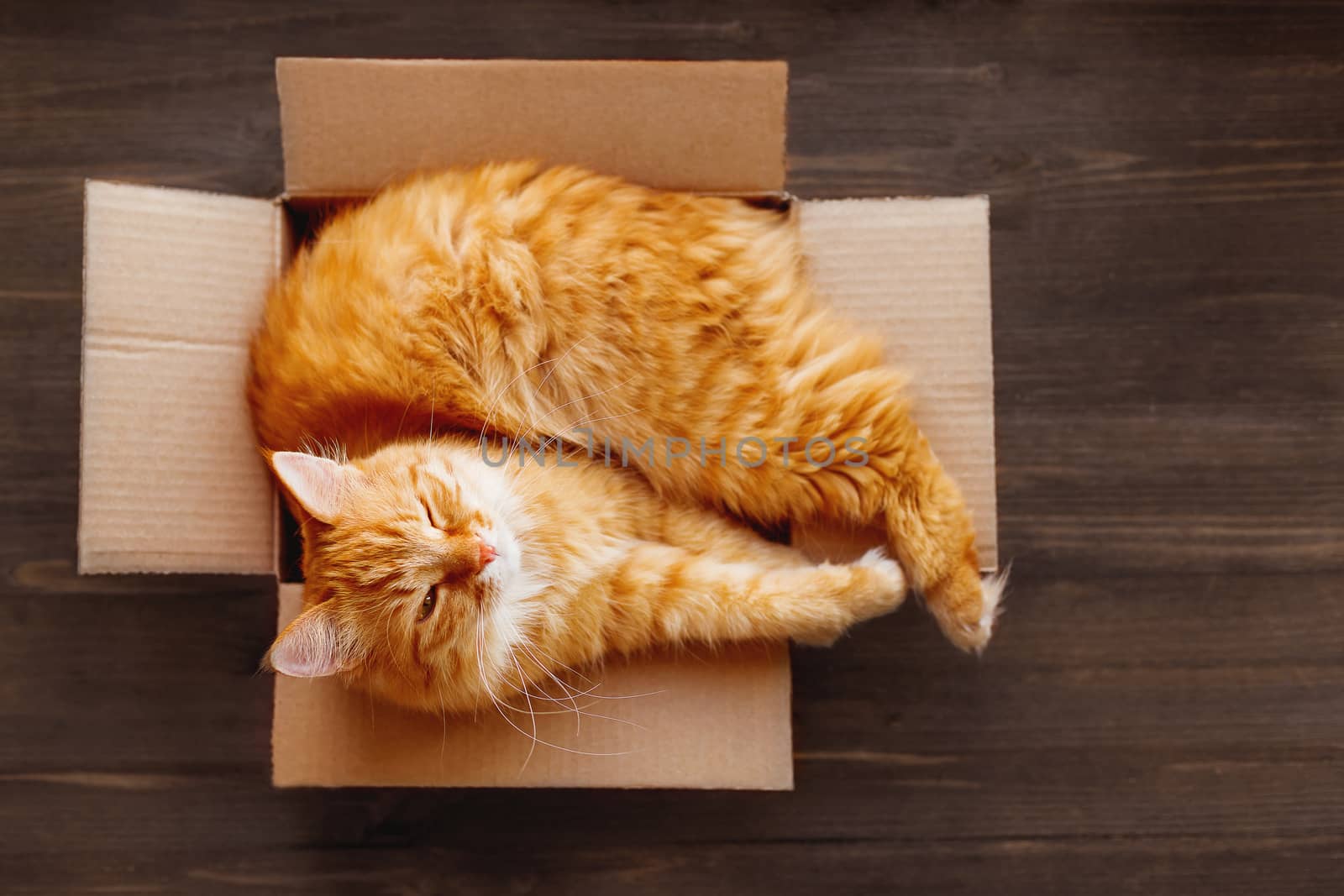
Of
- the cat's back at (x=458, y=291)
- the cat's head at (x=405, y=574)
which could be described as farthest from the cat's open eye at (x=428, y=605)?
the cat's back at (x=458, y=291)

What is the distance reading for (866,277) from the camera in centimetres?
124

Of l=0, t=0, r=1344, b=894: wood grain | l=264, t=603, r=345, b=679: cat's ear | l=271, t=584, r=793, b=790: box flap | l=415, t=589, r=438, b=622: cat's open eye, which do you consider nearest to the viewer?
l=264, t=603, r=345, b=679: cat's ear

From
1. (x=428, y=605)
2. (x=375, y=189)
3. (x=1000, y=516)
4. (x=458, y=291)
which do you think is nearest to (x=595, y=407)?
(x=458, y=291)

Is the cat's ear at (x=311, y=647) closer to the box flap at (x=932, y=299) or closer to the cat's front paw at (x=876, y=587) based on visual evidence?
the cat's front paw at (x=876, y=587)

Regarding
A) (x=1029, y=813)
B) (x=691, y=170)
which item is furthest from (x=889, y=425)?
(x=1029, y=813)

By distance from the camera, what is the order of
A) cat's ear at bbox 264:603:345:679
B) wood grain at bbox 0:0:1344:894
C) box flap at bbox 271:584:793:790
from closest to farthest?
cat's ear at bbox 264:603:345:679 < box flap at bbox 271:584:793:790 < wood grain at bbox 0:0:1344:894

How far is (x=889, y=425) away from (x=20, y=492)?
1.46 m

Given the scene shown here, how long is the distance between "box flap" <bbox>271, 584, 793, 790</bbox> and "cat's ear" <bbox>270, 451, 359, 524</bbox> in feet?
0.78

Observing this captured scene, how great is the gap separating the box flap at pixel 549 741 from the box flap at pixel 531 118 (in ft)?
2.02

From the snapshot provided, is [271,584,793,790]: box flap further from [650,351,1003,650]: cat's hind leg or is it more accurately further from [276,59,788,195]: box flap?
[276,59,788,195]: box flap

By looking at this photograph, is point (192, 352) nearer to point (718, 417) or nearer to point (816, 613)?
point (718, 417)

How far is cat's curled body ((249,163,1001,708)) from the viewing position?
1.12 metres

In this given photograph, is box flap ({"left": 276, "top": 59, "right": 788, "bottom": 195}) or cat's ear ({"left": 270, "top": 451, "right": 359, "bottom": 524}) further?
box flap ({"left": 276, "top": 59, "right": 788, "bottom": 195})

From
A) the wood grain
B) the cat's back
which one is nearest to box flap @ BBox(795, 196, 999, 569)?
the cat's back
